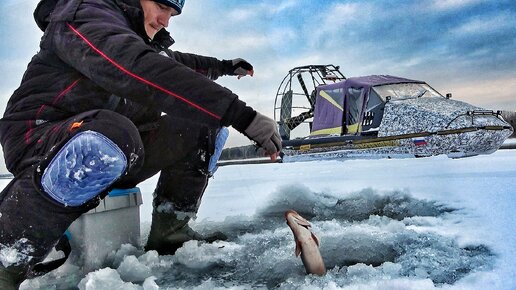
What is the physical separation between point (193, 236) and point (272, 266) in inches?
26.1

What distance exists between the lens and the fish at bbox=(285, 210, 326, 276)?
49.4 inches

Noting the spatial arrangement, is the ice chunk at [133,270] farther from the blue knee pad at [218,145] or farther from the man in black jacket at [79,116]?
the blue knee pad at [218,145]

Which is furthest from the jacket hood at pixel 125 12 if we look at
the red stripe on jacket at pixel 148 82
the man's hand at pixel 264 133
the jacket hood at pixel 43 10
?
the man's hand at pixel 264 133

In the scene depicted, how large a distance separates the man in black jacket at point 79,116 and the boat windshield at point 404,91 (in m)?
6.29

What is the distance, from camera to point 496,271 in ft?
3.45

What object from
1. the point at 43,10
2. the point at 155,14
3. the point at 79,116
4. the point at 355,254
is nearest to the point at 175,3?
the point at 155,14

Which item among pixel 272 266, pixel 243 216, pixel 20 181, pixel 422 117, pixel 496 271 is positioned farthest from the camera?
pixel 422 117

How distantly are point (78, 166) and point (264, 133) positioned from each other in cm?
51

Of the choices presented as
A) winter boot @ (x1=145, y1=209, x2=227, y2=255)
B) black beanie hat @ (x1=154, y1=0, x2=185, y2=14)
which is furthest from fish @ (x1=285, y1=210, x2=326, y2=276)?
black beanie hat @ (x1=154, y1=0, x2=185, y2=14)

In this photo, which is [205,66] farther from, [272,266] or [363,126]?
[363,126]

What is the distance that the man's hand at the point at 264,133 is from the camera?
1.17 m

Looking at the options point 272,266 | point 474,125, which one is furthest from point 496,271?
point 474,125

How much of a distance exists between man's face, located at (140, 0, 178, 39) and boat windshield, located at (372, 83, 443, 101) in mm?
5987

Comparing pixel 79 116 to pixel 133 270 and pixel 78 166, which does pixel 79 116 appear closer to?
pixel 78 166
